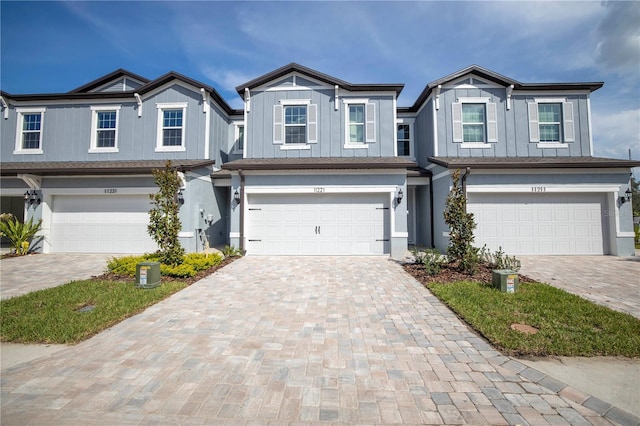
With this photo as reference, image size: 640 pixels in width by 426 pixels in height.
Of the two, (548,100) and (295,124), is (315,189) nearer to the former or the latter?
(295,124)

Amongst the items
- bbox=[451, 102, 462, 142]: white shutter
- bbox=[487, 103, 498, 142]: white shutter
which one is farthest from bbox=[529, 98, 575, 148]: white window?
bbox=[451, 102, 462, 142]: white shutter

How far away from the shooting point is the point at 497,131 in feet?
42.7

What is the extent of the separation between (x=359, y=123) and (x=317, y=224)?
16.3ft

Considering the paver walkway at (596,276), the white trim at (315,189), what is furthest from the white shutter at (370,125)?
the paver walkway at (596,276)

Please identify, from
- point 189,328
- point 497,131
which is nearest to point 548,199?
point 497,131

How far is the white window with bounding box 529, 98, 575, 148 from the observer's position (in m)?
13.0

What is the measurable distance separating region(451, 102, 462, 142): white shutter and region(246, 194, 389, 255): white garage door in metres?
4.82

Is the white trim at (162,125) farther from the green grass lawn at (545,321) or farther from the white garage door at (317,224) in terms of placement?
the green grass lawn at (545,321)

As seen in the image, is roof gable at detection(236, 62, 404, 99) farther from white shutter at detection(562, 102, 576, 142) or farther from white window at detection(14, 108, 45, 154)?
white window at detection(14, 108, 45, 154)

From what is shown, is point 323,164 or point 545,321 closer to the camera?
point 545,321

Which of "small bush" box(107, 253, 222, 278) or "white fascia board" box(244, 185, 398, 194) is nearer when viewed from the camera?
"small bush" box(107, 253, 222, 278)

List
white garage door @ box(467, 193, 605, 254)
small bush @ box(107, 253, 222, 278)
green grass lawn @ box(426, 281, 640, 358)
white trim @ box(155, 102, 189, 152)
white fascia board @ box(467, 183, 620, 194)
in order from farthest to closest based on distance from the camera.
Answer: white trim @ box(155, 102, 189, 152), white garage door @ box(467, 193, 605, 254), white fascia board @ box(467, 183, 620, 194), small bush @ box(107, 253, 222, 278), green grass lawn @ box(426, 281, 640, 358)

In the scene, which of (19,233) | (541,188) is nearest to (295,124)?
(541,188)

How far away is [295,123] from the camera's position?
12.8 meters
